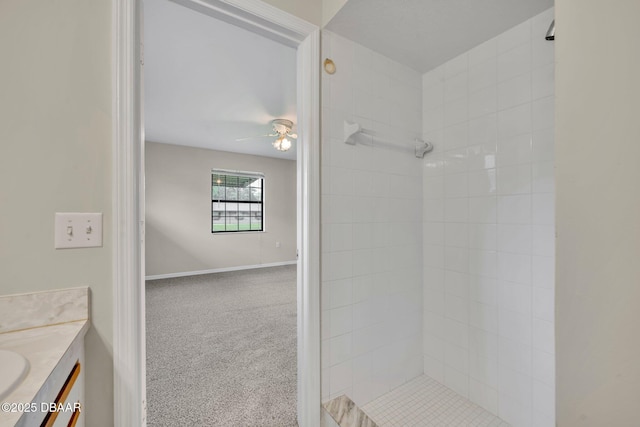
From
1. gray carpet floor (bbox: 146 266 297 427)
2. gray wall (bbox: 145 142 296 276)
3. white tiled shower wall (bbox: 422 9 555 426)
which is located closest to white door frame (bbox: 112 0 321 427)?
gray carpet floor (bbox: 146 266 297 427)

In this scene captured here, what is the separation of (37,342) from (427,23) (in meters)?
2.12

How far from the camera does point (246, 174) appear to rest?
17.7ft

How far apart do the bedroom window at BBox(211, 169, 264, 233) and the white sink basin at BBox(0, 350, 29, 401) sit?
4.60 metres

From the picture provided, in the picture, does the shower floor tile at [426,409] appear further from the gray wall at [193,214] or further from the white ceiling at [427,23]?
the gray wall at [193,214]

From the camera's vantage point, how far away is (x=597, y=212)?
21.7 inches

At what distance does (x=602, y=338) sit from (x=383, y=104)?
4.99 ft

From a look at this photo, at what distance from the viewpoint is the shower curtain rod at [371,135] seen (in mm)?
1447

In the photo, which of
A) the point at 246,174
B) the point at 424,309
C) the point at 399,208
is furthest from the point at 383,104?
the point at 246,174

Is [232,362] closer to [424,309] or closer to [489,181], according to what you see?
[424,309]

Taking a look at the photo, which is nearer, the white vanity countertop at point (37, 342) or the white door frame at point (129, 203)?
the white vanity countertop at point (37, 342)

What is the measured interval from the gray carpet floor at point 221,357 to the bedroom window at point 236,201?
1710 millimetres

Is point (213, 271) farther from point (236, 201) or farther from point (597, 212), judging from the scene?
point (597, 212)

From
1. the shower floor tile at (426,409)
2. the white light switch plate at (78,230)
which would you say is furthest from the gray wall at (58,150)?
the shower floor tile at (426,409)

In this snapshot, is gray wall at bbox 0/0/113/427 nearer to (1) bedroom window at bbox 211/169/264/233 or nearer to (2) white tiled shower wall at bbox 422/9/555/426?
(2) white tiled shower wall at bbox 422/9/555/426
